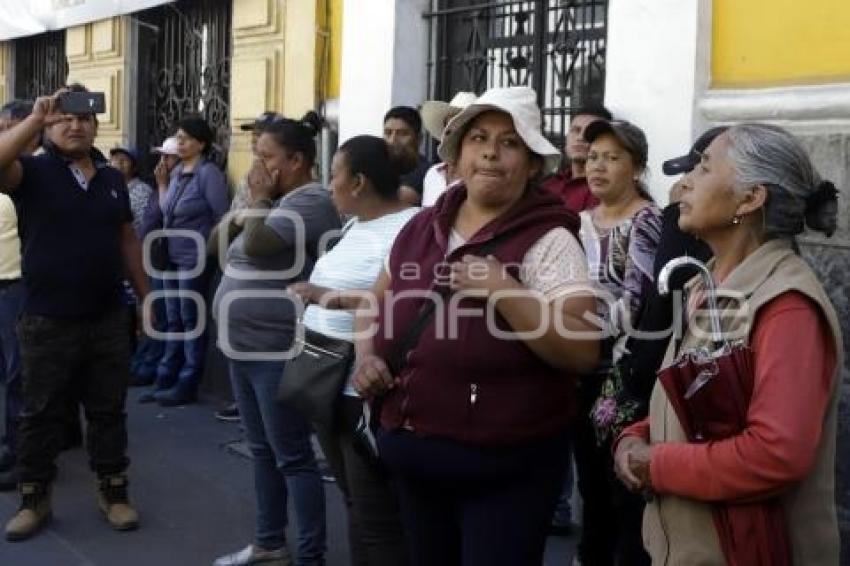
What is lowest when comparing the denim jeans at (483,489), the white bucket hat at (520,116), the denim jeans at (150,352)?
the denim jeans at (150,352)

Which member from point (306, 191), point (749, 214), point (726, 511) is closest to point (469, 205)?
point (749, 214)

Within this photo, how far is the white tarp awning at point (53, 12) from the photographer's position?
28.7 feet

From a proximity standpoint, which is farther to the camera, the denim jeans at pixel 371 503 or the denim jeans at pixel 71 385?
the denim jeans at pixel 71 385

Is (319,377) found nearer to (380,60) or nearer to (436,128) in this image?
(436,128)

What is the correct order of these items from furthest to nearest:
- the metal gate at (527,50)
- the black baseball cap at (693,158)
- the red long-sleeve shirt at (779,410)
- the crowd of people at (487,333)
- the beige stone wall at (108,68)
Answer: the beige stone wall at (108,68)
the metal gate at (527,50)
the black baseball cap at (693,158)
the crowd of people at (487,333)
the red long-sleeve shirt at (779,410)

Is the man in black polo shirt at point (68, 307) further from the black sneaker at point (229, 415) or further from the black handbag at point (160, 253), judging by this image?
the black handbag at point (160, 253)

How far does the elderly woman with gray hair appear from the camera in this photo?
2127 mm

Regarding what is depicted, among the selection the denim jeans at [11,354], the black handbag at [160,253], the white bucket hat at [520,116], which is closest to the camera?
the white bucket hat at [520,116]

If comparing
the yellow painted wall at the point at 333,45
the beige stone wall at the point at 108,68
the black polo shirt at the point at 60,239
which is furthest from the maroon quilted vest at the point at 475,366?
the beige stone wall at the point at 108,68

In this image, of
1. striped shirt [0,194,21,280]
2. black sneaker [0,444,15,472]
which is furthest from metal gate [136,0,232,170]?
black sneaker [0,444,15,472]

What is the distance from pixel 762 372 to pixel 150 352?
661 cm

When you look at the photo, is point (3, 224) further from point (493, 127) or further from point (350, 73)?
point (493, 127)

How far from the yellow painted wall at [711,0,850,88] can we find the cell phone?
2.71 meters

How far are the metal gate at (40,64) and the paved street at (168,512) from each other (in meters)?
5.60
